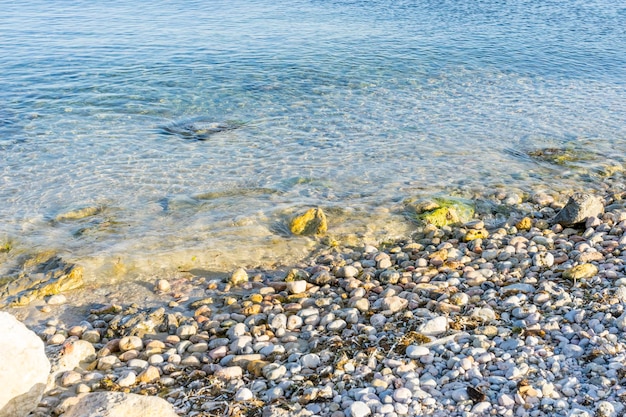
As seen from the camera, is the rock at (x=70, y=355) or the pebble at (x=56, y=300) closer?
the rock at (x=70, y=355)

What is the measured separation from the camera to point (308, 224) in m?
8.23

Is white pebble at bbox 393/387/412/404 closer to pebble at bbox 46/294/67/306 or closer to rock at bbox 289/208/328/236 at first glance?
rock at bbox 289/208/328/236

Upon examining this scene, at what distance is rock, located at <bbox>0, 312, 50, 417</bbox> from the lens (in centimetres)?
407

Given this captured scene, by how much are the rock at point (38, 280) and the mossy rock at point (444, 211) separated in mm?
4836

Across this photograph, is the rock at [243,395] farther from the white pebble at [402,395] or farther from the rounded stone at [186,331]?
the rounded stone at [186,331]

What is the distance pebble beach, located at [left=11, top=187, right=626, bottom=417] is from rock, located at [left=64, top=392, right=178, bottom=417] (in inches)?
14.8

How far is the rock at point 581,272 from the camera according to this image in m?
6.13

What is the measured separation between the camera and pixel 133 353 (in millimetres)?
5348

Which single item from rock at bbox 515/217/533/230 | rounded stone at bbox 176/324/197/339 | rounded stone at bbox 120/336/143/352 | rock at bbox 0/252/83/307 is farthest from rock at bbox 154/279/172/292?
rock at bbox 515/217/533/230

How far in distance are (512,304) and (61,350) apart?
4.29 meters

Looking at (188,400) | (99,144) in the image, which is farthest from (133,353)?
(99,144)

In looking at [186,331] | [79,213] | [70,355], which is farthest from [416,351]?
[79,213]

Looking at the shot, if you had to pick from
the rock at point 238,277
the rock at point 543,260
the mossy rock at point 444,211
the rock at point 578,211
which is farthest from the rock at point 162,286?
the rock at point 578,211

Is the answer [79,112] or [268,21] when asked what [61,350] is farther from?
[268,21]
